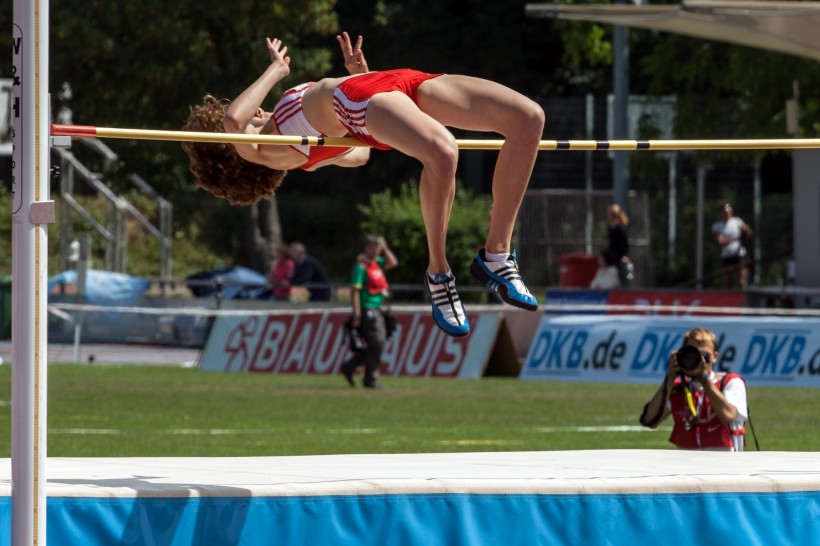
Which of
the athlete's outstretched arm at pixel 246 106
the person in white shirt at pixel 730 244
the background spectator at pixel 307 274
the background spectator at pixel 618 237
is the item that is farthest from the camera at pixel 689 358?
the person in white shirt at pixel 730 244

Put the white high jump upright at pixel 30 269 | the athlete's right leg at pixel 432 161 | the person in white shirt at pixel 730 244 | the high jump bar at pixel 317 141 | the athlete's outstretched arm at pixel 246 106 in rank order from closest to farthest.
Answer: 1. the white high jump upright at pixel 30 269
2. the high jump bar at pixel 317 141
3. the athlete's right leg at pixel 432 161
4. the athlete's outstretched arm at pixel 246 106
5. the person in white shirt at pixel 730 244

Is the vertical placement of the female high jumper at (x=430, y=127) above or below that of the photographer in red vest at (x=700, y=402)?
above

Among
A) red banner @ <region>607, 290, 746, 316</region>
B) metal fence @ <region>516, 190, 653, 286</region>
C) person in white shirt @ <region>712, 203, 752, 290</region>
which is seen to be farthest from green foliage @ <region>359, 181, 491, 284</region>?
red banner @ <region>607, 290, 746, 316</region>

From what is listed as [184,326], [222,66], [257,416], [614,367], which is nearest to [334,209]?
[222,66]

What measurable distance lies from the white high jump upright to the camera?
3.97 m

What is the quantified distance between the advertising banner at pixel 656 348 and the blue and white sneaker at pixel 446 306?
11290 millimetres

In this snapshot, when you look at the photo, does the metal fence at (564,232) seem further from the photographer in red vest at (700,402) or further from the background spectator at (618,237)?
the photographer in red vest at (700,402)

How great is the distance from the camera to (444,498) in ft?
19.2

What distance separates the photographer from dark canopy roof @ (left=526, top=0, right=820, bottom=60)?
59.0 ft

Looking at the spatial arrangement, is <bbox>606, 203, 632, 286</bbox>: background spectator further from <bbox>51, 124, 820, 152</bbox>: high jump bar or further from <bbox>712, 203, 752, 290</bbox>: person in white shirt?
<bbox>51, 124, 820, 152</bbox>: high jump bar

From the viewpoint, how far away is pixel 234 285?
24.2 metres

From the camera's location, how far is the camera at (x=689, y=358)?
8477 mm

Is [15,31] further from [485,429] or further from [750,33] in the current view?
[750,33]

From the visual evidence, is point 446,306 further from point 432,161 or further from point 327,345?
point 327,345
